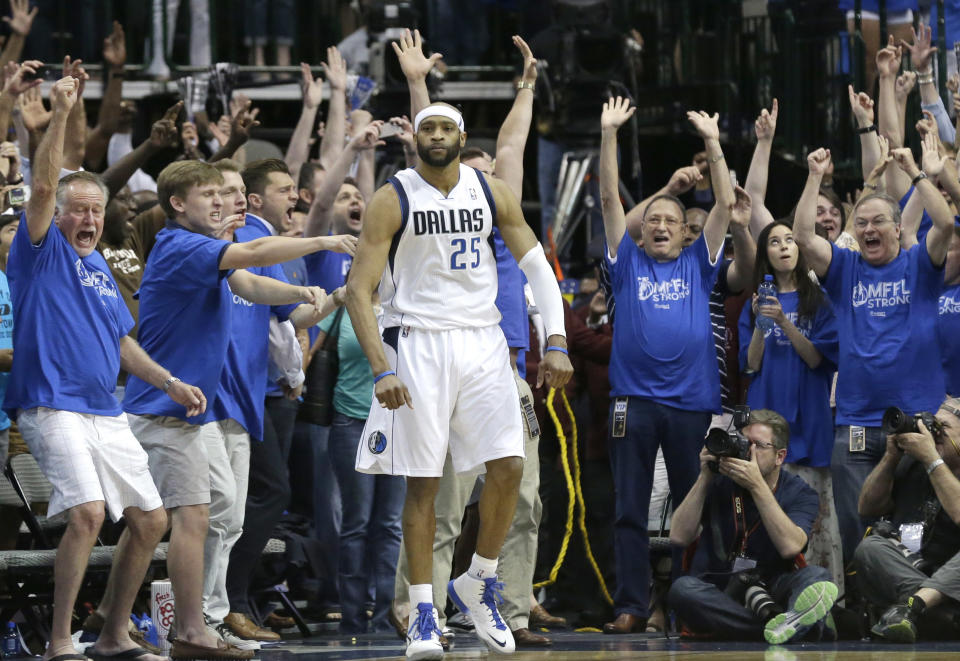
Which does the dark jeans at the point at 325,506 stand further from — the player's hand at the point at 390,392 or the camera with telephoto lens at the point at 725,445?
the player's hand at the point at 390,392

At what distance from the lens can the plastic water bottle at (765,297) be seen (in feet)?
28.5

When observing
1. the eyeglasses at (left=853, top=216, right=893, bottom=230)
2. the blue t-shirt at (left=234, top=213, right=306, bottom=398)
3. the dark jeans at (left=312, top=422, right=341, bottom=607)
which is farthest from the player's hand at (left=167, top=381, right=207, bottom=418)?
the eyeglasses at (left=853, top=216, right=893, bottom=230)

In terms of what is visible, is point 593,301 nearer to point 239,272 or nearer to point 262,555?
point 262,555

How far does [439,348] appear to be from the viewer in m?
6.50

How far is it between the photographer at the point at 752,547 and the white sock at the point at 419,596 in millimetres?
1968

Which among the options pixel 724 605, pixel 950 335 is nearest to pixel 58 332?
pixel 724 605

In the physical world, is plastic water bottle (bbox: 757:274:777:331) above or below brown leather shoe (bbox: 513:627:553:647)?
above

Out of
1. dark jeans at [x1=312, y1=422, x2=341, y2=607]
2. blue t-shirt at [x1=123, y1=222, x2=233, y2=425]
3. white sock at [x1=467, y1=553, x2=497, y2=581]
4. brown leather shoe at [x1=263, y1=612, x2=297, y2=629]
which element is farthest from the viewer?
brown leather shoe at [x1=263, y1=612, x2=297, y2=629]

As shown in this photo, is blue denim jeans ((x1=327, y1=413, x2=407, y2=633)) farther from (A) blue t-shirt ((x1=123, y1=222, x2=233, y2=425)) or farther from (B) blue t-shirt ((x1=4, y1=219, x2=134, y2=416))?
(B) blue t-shirt ((x1=4, y1=219, x2=134, y2=416))

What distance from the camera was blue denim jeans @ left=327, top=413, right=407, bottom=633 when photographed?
27.2 feet

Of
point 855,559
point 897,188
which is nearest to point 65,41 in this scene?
point 897,188

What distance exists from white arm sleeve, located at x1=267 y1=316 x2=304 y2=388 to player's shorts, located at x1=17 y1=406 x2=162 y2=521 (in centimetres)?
145

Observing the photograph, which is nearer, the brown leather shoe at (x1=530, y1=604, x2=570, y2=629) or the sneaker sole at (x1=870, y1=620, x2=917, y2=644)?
the sneaker sole at (x1=870, y1=620, x2=917, y2=644)

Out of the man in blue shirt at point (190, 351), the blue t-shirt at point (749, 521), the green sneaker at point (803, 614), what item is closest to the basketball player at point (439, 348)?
the man in blue shirt at point (190, 351)
